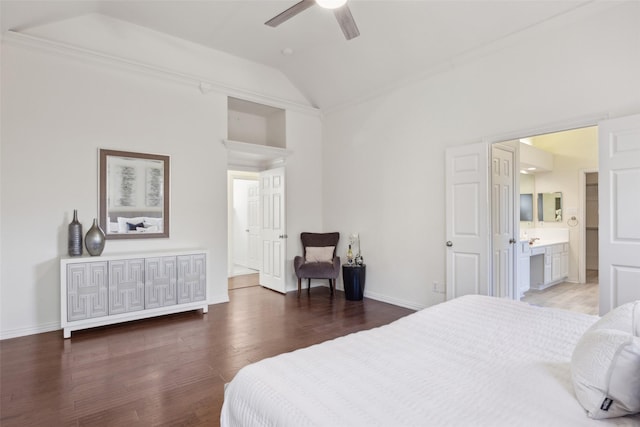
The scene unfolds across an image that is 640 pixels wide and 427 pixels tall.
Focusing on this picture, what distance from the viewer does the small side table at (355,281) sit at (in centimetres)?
493

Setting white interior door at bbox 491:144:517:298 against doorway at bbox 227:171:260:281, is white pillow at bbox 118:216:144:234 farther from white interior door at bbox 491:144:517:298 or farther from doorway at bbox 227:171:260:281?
white interior door at bbox 491:144:517:298

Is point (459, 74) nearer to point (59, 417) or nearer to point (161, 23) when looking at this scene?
point (161, 23)

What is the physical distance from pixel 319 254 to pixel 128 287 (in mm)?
2755

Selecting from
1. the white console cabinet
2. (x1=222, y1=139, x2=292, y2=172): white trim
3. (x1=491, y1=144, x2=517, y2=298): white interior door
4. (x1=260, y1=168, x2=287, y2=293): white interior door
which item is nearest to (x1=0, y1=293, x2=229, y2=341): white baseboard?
the white console cabinet

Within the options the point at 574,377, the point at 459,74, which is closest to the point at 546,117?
the point at 459,74

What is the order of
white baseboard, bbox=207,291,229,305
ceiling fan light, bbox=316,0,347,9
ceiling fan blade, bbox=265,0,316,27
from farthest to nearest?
white baseboard, bbox=207,291,229,305, ceiling fan blade, bbox=265,0,316,27, ceiling fan light, bbox=316,0,347,9

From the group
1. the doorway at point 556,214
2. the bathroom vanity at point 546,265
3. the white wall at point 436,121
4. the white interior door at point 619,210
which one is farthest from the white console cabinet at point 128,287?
the bathroom vanity at point 546,265

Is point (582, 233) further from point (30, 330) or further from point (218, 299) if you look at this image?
point (30, 330)

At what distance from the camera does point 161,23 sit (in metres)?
4.09

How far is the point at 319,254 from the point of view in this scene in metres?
5.48

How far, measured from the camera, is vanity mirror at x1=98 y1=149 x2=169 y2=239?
399cm

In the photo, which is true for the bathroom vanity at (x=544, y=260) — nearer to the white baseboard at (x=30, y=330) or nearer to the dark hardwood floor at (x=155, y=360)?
the dark hardwood floor at (x=155, y=360)

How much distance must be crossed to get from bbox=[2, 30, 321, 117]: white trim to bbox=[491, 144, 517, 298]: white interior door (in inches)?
124

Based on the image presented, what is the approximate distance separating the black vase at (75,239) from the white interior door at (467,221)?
166 inches
